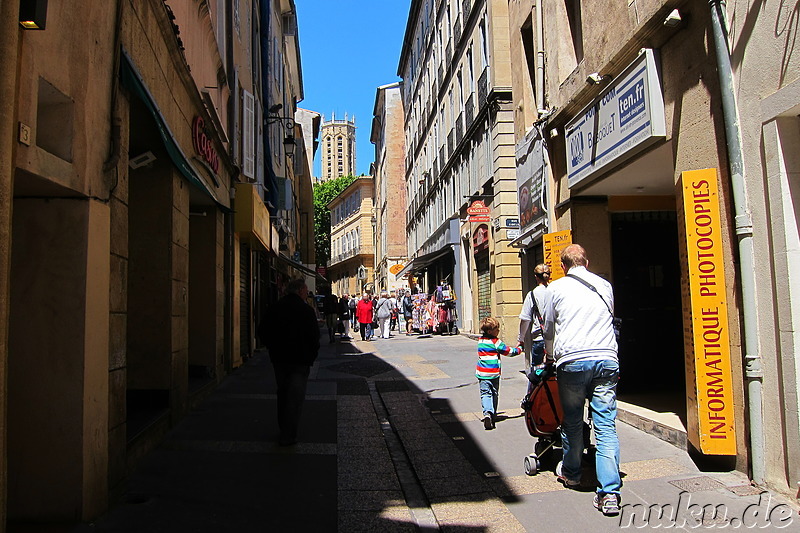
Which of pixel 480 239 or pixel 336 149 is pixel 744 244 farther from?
pixel 336 149

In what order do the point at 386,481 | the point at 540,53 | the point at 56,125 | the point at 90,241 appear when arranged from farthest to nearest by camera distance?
the point at 540,53, the point at 386,481, the point at 90,241, the point at 56,125

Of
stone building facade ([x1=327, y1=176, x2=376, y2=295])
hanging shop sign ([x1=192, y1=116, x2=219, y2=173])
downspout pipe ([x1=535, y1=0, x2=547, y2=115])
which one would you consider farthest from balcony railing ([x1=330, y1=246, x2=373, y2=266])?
hanging shop sign ([x1=192, y1=116, x2=219, y2=173])

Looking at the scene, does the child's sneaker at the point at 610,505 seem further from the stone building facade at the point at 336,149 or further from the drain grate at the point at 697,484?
the stone building facade at the point at 336,149

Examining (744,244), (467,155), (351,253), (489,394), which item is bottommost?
(489,394)

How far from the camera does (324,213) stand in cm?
8062

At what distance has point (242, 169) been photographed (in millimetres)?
12391

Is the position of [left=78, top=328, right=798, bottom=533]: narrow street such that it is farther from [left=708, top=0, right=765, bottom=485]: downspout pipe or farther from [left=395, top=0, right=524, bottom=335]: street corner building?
[left=395, top=0, right=524, bottom=335]: street corner building

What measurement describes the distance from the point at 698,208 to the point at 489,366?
9.21ft

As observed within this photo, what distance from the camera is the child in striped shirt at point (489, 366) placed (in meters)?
6.96

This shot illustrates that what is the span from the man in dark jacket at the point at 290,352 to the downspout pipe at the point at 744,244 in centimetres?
392

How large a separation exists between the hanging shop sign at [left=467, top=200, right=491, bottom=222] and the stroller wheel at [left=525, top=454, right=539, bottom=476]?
43.5 ft

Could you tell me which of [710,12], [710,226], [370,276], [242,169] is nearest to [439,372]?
[242,169]

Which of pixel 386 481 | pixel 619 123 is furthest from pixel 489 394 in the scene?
pixel 619 123

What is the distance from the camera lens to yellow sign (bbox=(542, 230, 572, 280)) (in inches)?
340
